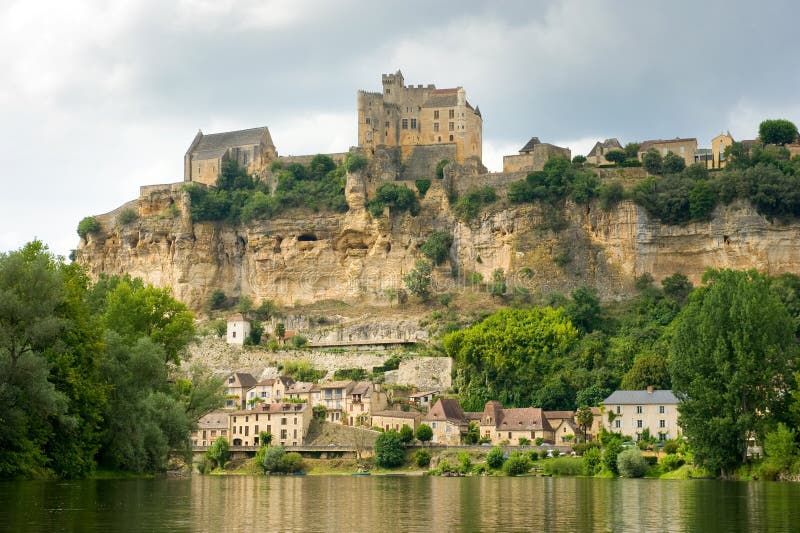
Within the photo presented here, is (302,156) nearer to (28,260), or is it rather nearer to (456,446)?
(456,446)

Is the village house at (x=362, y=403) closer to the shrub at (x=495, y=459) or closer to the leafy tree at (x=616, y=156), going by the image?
the shrub at (x=495, y=459)

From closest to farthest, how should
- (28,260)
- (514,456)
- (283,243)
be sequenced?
(28,260)
(514,456)
(283,243)

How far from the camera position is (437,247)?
108812mm

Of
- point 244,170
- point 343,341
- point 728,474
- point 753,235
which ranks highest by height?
point 244,170

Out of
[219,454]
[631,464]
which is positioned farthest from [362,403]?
[631,464]

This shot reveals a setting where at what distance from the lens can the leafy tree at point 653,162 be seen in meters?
107

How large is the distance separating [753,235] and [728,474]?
46563 mm

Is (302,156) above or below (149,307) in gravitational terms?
above

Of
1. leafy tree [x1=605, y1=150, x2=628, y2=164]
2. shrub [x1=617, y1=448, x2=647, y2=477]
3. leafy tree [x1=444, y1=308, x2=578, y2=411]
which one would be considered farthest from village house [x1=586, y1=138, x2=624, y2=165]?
shrub [x1=617, y1=448, x2=647, y2=477]

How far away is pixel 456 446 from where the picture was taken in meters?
79.7

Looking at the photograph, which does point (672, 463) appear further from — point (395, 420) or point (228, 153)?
point (228, 153)

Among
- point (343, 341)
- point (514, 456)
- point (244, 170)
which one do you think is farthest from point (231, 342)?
point (514, 456)

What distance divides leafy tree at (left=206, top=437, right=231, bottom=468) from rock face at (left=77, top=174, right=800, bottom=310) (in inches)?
1120

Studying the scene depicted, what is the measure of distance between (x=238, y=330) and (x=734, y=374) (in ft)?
189
